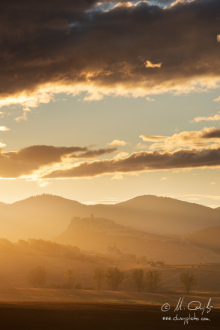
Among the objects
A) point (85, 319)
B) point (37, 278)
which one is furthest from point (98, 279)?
point (85, 319)

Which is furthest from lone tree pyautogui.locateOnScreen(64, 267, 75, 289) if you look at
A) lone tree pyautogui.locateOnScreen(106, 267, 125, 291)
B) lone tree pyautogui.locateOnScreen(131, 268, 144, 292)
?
lone tree pyautogui.locateOnScreen(131, 268, 144, 292)

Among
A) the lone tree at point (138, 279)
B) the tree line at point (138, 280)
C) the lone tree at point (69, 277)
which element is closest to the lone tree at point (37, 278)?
the tree line at point (138, 280)

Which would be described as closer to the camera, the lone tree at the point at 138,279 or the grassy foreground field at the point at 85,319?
the grassy foreground field at the point at 85,319

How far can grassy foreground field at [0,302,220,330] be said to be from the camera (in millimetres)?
63031

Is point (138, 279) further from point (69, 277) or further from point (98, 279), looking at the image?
point (69, 277)

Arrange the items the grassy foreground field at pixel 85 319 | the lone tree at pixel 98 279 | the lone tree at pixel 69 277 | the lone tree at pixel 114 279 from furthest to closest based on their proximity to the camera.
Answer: the lone tree at pixel 69 277 → the lone tree at pixel 98 279 → the lone tree at pixel 114 279 → the grassy foreground field at pixel 85 319

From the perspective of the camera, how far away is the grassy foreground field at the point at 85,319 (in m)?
Result: 63.0

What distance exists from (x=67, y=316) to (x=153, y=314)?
1610 centimetres

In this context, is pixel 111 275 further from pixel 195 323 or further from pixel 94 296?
pixel 195 323

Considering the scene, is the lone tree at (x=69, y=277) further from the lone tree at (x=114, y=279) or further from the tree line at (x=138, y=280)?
the lone tree at (x=114, y=279)

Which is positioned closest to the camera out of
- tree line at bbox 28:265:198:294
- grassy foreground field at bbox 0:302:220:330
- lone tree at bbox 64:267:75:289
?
grassy foreground field at bbox 0:302:220:330

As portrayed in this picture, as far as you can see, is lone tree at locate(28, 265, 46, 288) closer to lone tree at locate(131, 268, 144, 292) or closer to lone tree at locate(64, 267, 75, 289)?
lone tree at locate(64, 267, 75, 289)

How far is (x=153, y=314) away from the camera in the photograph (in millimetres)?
78625

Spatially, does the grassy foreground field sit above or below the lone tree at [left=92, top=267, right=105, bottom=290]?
above
